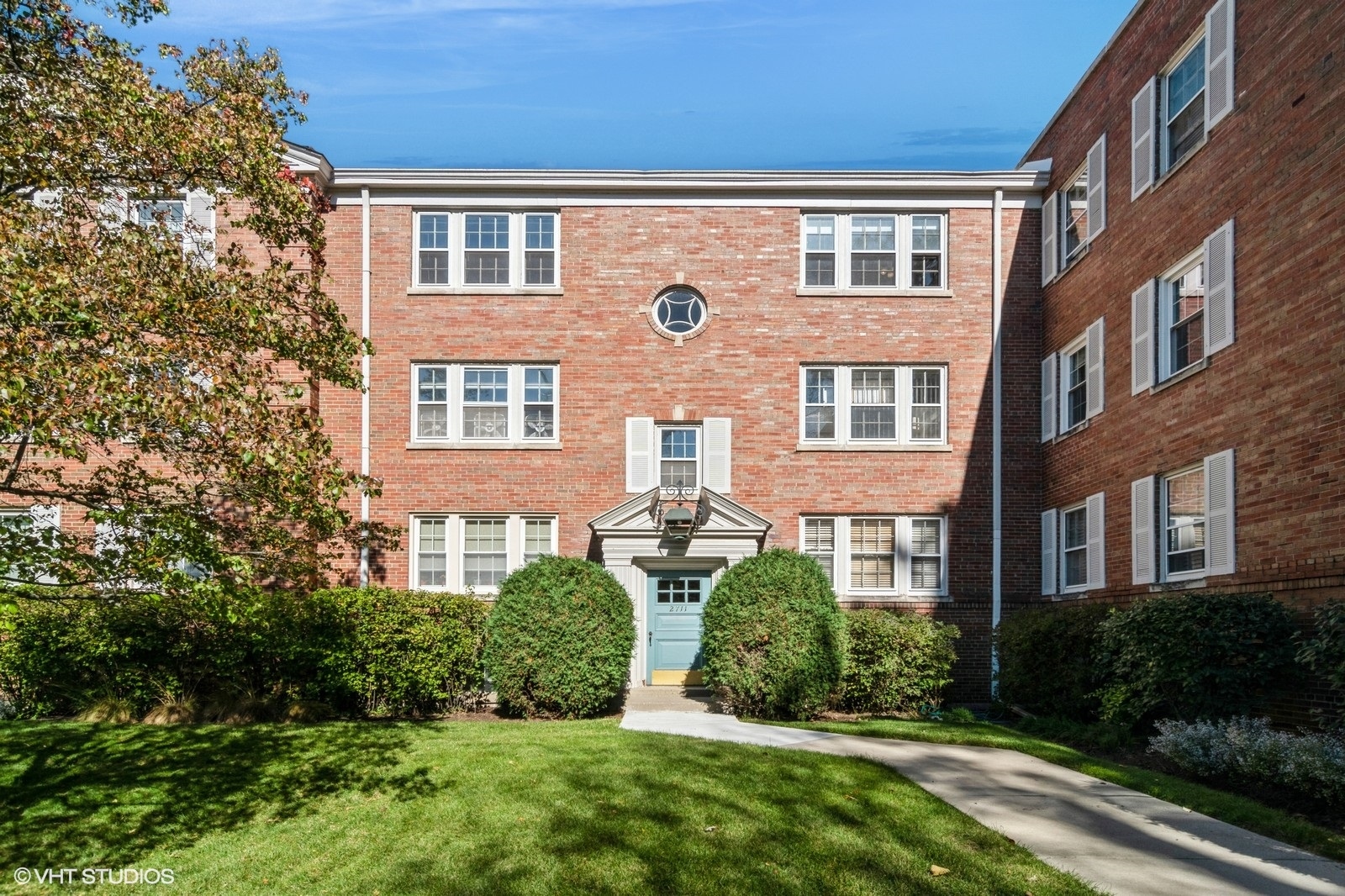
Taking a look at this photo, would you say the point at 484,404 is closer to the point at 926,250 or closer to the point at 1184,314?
the point at 926,250

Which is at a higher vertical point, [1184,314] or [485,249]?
[485,249]

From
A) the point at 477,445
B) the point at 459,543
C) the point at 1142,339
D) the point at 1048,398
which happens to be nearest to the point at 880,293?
the point at 1048,398

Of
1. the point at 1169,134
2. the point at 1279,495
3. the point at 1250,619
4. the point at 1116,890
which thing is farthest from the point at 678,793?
the point at 1169,134

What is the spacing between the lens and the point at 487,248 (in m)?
17.1

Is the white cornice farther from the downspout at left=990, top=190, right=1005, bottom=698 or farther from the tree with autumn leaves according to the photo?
the tree with autumn leaves

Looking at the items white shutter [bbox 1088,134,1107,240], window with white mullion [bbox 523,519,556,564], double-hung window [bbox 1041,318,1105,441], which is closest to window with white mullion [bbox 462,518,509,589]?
window with white mullion [bbox 523,519,556,564]

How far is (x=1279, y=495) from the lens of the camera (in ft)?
34.3

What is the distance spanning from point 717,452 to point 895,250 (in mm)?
4781

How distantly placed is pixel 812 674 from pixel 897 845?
5955mm

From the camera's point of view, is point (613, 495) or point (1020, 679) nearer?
point (1020, 679)

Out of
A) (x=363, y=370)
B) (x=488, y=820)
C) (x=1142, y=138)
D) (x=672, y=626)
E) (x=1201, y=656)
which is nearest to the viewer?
(x=488, y=820)

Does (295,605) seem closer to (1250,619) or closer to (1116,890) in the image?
(1116,890)

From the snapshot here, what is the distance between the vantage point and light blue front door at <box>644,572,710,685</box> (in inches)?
644

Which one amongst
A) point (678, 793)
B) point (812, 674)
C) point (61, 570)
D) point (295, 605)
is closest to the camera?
point (61, 570)
